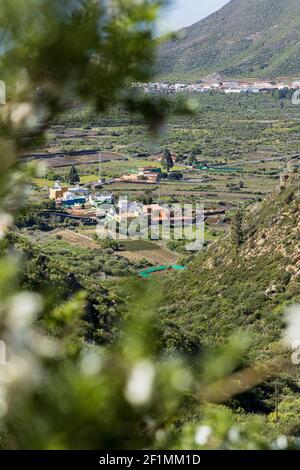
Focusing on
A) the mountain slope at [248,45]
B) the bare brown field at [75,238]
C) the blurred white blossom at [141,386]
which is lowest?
the bare brown field at [75,238]

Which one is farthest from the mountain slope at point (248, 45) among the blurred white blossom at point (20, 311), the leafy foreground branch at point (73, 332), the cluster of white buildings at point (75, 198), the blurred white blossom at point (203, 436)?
the blurred white blossom at point (20, 311)

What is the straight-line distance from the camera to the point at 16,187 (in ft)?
5.57

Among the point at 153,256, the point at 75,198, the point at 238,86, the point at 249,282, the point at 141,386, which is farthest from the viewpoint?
the point at 238,86

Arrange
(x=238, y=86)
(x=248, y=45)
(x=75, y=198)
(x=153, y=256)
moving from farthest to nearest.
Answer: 1. (x=248, y=45)
2. (x=238, y=86)
3. (x=75, y=198)
4. (x=153, y=256)

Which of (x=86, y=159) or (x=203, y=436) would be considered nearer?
(x=203, y=436)

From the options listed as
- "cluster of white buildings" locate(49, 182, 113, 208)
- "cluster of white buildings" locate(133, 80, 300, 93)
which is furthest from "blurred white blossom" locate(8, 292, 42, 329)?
"cluster of white buildings" locate(133, 80, 300, 93)

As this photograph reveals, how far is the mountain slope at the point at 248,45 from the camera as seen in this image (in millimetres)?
104812

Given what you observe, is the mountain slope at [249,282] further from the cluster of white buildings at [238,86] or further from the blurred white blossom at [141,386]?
the cluster of white buildings at [238,86]

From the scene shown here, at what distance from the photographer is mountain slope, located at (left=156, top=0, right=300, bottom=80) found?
105m

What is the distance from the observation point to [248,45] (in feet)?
369

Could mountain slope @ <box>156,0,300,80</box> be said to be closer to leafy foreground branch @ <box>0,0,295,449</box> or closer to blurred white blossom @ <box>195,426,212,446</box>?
leafy foreground branch @ <box>0,0,295,449</box>

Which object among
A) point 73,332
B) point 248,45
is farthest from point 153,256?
point 248,45

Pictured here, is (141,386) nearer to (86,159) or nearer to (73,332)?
(73,332)

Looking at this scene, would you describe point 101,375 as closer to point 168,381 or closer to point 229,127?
point 168,381
